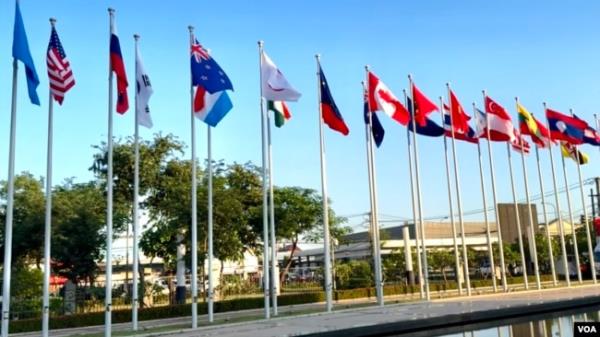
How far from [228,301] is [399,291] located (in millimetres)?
11611

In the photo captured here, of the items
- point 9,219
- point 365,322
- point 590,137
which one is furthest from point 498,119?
point 9,219

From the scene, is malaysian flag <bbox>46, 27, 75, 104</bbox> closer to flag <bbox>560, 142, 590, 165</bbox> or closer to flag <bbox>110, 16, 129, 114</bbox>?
flag <bbox>110, 16, 129, 114</bbox>

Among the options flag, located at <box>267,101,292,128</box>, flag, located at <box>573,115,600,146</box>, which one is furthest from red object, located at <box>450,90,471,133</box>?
flag, located at <box>267,101,292,128</box>

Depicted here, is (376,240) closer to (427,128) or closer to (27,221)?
(427,128)

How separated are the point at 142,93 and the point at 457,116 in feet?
52.6

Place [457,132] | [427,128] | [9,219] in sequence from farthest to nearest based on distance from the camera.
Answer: [457,132] < [427,128] < [9,219]

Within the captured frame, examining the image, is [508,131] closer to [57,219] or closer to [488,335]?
[488,335]

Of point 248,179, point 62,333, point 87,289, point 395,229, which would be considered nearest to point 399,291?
point 248,179

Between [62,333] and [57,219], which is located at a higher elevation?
[57,219]

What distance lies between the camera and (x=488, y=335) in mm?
14734

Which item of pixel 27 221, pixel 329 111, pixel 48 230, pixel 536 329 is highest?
pixel 329 111

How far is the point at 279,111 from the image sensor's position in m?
23.5

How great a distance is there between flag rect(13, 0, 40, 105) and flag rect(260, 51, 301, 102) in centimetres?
790

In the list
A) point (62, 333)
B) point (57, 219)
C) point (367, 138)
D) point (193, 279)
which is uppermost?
point (367, 138)
